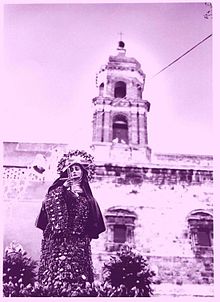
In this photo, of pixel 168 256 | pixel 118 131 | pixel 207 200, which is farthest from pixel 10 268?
pixel 118 131

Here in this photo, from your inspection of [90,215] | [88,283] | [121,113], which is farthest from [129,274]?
[121,113]

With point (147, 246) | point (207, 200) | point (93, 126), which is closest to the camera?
point (147, 246)

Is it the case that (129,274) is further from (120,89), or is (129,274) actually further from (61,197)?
(120,89)

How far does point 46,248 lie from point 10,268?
0.49 metres

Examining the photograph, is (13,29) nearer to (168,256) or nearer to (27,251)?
(27,251)

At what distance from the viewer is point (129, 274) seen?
→ 5.75m

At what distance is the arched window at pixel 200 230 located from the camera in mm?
6535

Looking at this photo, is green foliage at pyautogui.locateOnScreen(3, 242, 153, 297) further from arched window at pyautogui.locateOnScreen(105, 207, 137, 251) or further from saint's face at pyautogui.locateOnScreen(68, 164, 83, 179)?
saint's face at pyautogui.locateOnScreen(68, 164, 83, 179)

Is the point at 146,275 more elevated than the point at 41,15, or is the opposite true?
the point at 41,15

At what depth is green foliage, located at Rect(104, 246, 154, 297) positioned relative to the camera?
5.53 metres

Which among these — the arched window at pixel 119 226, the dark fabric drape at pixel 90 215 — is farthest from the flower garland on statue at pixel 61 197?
the arched window at pixel 119 226

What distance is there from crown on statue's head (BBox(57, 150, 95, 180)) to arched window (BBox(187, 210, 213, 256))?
1.60 meters

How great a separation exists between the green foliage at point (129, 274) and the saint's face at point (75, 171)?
3.74 feet

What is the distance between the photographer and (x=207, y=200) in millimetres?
6852
